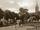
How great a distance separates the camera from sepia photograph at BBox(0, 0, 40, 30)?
1388 mm

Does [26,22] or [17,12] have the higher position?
[17,12]

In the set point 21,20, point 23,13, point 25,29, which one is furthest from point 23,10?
point 25,29

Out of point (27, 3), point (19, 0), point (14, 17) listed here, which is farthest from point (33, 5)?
point (14, 17)

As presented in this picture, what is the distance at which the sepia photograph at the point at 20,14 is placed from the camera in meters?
1.39

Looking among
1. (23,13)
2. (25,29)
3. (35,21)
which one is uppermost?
(23,13)

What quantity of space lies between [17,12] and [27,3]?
0.19 m

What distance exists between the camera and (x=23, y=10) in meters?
1.41

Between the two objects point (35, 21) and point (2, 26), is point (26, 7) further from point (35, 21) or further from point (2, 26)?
point (2, 26)

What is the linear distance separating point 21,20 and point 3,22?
0.25 metres

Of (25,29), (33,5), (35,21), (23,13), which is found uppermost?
(33,5)

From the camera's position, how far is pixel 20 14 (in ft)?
4.65

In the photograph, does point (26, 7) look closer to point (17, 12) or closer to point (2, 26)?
point (17, 12)

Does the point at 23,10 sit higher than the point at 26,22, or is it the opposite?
the point at 23,10

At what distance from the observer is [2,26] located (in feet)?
4.50
